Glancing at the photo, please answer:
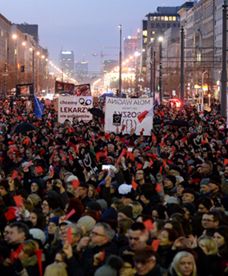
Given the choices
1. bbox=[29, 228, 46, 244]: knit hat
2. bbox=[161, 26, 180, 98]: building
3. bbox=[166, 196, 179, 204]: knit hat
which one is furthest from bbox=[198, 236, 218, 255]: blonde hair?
bbox=[161, 26, 180, 98]: building

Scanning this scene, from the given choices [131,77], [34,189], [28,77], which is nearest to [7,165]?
[34,189]

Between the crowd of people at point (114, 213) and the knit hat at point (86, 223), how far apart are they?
0.01 meters

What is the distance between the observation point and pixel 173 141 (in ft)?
70.9

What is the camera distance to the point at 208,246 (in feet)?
28.6

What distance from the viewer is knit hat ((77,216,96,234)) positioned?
984 centimetres

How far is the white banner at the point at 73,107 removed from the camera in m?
29.4

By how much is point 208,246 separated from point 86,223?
184cm

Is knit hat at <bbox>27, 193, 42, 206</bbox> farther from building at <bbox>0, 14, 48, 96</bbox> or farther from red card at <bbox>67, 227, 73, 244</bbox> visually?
building at <bbox>0, 14, 48, 96</bbox>

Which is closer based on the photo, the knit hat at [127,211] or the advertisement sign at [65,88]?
the knit hat at [127,211]

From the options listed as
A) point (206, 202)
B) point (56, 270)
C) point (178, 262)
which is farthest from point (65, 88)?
point (178, 262)

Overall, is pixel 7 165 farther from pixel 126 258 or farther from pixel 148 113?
pixel 126 258

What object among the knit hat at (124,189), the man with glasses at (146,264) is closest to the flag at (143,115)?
the knit hat at (124,189)

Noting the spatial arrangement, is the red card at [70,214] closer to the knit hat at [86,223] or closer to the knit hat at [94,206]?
the knit hat at [94,206]

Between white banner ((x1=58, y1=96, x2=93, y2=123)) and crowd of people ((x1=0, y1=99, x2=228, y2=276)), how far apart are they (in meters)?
8.94
